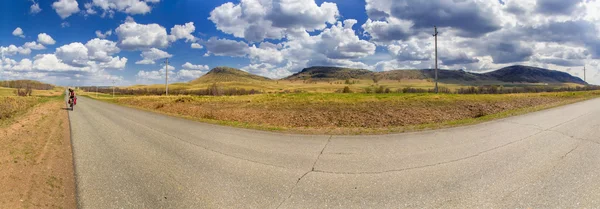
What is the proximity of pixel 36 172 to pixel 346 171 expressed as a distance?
7631mm

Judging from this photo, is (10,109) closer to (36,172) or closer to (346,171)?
(36,172)

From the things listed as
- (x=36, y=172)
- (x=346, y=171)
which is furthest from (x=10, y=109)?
(x=346, y=171)

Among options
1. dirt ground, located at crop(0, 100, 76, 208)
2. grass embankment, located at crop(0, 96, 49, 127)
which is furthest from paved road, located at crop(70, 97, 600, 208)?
grass embankment, located at crop(0, 96, 49, 127)

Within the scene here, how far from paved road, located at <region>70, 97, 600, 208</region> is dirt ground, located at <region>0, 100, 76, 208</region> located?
12.1 inches

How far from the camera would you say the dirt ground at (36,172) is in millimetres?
5328

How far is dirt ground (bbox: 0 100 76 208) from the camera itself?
17.5 feet

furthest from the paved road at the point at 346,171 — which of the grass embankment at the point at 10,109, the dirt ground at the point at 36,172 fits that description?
the grass embankment at the point at 10,109

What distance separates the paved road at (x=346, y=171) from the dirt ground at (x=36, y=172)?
1.01 ft

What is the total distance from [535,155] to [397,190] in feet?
16.7

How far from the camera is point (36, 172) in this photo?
276 inches

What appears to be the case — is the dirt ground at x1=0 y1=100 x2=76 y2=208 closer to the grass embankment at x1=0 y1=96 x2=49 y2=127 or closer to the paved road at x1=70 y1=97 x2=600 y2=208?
the paved road at x1=70 y1=97 x2=600 y2=208

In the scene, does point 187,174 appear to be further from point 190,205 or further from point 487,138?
point 487,138

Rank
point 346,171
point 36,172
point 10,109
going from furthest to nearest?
point 10,109 < point 36,172 < point 346,171

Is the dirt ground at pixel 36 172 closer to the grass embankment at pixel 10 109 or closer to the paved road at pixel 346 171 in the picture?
the paved road at pixel 346 171
